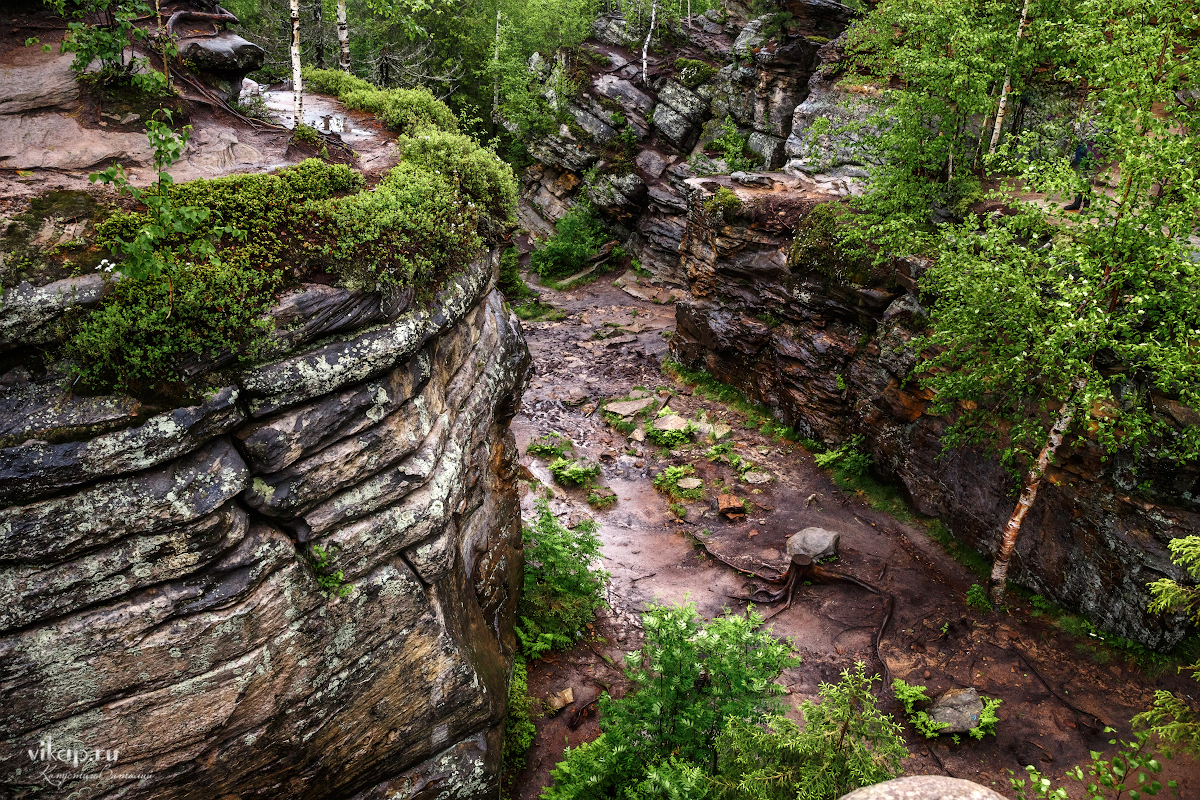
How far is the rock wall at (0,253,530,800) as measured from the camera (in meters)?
5.94

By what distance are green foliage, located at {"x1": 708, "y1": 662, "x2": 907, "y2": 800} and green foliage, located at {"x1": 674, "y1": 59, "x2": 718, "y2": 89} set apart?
34.8m

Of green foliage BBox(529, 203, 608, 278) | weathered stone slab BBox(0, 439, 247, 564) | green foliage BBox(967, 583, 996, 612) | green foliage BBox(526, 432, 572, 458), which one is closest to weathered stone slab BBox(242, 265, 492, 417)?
weathered stone slab BBox(0, 439, 247, 564)

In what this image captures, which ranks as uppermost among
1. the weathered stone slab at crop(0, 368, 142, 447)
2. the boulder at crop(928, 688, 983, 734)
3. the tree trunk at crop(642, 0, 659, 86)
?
the tree trunk at crop(642, 0, 659, 86)

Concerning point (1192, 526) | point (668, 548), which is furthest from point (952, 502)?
point (668, 548)

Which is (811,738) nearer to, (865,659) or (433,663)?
(433,663)

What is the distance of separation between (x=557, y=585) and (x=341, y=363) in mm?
8135

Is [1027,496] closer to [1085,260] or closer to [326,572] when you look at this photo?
[1085,260]

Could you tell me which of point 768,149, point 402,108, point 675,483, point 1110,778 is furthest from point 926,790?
point 768,149

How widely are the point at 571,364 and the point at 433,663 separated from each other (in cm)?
1989

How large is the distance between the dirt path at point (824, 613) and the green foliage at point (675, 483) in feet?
0.99

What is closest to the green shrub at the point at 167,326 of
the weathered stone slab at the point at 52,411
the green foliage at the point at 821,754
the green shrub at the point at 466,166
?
the weathered stone slab at the point at 52,411

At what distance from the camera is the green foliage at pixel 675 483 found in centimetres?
1919

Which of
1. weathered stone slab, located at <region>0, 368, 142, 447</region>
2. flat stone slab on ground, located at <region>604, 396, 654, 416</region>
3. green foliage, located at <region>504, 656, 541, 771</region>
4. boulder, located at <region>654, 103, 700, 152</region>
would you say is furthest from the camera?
boulder, located at <region>654, 103, 700, 152</region>

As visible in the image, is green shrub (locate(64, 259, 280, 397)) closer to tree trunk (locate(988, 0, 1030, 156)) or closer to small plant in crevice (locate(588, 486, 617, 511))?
small plant in crevice (locate(588, 486, 617, 511))
